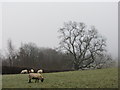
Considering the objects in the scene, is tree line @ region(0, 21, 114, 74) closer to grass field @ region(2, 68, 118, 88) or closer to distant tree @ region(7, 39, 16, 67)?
distant tree @ region(7, 39, 16, 67)

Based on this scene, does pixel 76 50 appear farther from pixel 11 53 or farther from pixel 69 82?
pixel 69 82

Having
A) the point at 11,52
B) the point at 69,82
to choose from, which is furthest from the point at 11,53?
the point at 69,82

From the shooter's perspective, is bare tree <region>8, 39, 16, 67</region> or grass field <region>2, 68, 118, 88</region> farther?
bare tree <region>8, 39, 16, 67</region>

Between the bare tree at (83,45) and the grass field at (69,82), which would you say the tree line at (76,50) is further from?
the grass field at (69,82)

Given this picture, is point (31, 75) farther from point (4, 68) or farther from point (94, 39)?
point (94, 39)

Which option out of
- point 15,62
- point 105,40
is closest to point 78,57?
point 105,40

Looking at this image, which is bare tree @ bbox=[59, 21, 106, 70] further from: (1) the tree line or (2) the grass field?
(2) the grass field

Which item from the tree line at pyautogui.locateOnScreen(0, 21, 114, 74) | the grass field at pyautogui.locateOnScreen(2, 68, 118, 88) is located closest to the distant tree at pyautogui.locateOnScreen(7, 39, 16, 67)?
the tree line at pyautogui.locateOnScreen(0, 21, 114, 74)

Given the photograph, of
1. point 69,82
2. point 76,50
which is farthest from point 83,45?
point 69,82

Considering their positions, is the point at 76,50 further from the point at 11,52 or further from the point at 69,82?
the point at 69,82

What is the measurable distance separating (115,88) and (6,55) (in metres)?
34.3

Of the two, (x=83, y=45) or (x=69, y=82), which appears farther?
(x=83, y=45)

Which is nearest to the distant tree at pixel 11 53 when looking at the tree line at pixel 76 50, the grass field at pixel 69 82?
the tree line at pixel 76 50

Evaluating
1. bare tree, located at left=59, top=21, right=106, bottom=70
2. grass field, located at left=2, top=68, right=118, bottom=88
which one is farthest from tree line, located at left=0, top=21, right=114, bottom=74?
grass field, located at left=2, top=68, right=118, bottom=88
